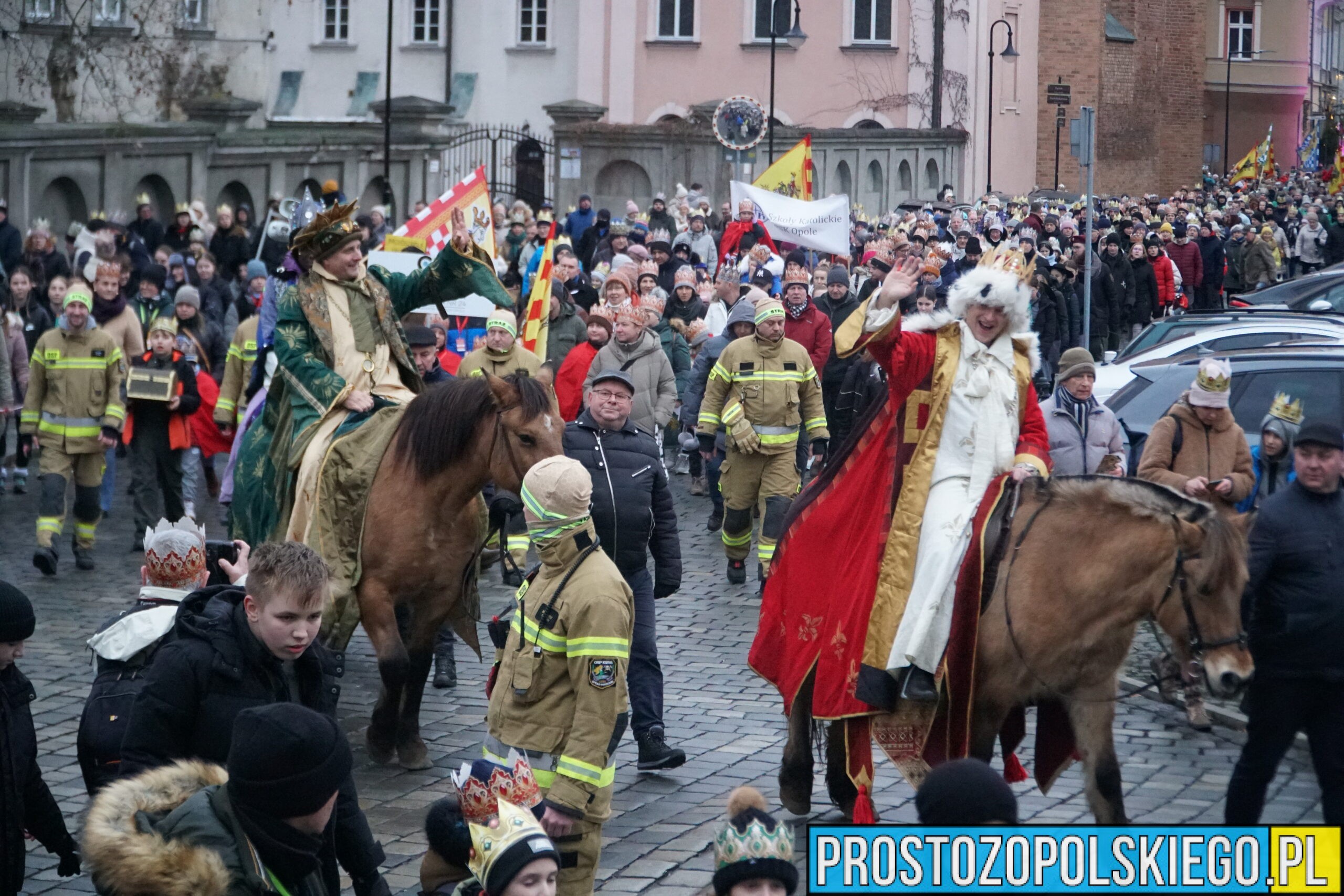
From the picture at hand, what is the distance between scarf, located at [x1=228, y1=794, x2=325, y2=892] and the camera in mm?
4082

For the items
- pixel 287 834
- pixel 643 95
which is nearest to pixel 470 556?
pixel 287 834

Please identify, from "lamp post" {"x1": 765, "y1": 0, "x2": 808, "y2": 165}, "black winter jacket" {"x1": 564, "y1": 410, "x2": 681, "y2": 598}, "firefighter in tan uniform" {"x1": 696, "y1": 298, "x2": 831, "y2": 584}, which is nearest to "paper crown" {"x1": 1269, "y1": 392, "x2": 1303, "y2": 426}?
"firefighter in tan uniform" {"x1": 696, "y1": 298, "x2": 831, "y2": 584}

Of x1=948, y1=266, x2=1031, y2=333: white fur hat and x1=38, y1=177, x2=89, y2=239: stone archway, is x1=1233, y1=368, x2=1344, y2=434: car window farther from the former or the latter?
x1=38, y1=177, x2=89, y2=239: stone archway

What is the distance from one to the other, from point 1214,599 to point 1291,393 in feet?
21.4

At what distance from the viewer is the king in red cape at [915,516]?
22.7ft

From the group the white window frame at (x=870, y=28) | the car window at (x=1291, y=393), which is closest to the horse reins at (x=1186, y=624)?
the car window at (x=1291, y=393)

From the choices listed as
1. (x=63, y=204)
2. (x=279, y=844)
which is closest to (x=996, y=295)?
(x=279, y=844)

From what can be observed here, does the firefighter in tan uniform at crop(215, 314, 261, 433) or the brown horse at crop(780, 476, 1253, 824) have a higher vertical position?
the firefighter in tan uniform at crop(215, 314, 261, 433)

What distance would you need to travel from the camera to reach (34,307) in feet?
55.3

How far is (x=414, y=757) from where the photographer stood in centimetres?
841

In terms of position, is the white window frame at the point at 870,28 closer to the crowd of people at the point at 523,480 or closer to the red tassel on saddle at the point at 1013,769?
the crowd of people at the point at 523,480

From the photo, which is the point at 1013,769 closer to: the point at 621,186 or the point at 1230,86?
the point at 621,186

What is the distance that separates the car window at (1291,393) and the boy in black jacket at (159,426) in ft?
24.3

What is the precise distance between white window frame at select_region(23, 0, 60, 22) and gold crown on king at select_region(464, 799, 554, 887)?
26.0 metres
